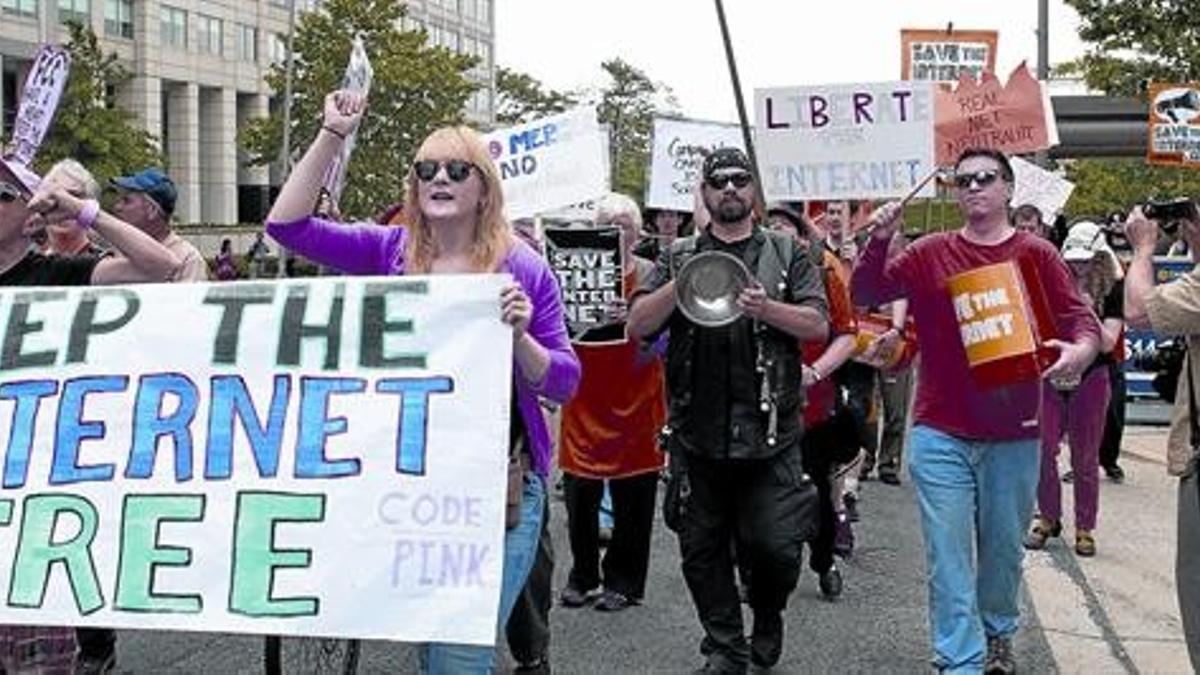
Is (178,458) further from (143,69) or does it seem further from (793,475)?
(143,69)

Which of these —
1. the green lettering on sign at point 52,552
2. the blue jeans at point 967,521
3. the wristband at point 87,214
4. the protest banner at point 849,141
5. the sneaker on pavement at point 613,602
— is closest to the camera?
the green lettering on sign at point 52,552

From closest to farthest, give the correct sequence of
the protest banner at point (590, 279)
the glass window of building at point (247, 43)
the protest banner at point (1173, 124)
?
the protest banner at point (590, 279) < the protest banner at point (1173, 124) < the glass window of building at point (247, 43)

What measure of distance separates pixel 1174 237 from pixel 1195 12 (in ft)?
74.4

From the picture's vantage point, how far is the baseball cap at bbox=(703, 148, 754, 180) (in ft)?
17.5

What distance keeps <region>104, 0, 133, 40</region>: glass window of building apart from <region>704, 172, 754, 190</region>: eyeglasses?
62.3 m

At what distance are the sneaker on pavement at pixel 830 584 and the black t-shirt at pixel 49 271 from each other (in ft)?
12.0

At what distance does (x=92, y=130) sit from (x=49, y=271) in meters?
38.3

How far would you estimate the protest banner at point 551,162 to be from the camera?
8.62 metres

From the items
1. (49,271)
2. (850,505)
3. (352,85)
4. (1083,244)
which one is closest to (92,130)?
(850,505)

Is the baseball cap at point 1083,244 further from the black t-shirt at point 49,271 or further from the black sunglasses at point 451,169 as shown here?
the black t-shirt at point 49,271

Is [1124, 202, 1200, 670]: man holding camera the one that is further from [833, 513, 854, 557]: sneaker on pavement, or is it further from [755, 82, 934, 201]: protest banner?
[755, 82, 934, 201]: protest banner

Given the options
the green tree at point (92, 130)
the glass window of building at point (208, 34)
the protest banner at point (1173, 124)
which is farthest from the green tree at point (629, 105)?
the protest banner at point (1173, 124)

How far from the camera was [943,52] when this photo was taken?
1303 centimetres

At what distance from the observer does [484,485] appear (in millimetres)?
3584
